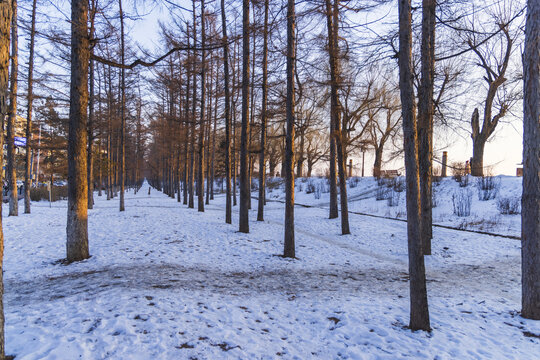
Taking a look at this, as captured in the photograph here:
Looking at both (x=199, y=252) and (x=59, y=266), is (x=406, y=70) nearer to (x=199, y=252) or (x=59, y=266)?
(x=199, y=252)

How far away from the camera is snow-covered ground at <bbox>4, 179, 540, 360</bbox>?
3.20 metres

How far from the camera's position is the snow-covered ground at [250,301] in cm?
320

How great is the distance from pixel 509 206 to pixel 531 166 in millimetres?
10043

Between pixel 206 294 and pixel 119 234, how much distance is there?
5745 mm

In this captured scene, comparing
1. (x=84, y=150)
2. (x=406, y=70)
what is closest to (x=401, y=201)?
(x=406, y=70)

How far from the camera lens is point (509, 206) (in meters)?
11.8

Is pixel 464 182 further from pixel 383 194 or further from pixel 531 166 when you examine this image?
pixel 531 166

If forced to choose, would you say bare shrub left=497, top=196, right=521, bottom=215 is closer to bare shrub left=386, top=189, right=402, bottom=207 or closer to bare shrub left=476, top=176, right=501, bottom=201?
bare shrub left=476, top=176, right=501, bottom=201

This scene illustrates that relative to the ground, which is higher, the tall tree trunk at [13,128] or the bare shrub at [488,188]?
the tall tree trunk at [13,128]

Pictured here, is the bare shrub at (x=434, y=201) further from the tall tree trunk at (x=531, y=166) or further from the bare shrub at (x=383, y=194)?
the tall tree trunk at (x=531, y=166)

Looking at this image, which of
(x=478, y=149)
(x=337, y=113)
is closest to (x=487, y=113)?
(x=478, y=149)

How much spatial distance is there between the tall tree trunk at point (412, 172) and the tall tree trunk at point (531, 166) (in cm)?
165

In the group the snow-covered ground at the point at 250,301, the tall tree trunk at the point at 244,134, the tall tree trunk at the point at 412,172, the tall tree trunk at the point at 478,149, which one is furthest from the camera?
the tall tree trunk at the point at 478,149

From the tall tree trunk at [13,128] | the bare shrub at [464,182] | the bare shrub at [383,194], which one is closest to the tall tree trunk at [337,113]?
the bare shrub at [383,194]
